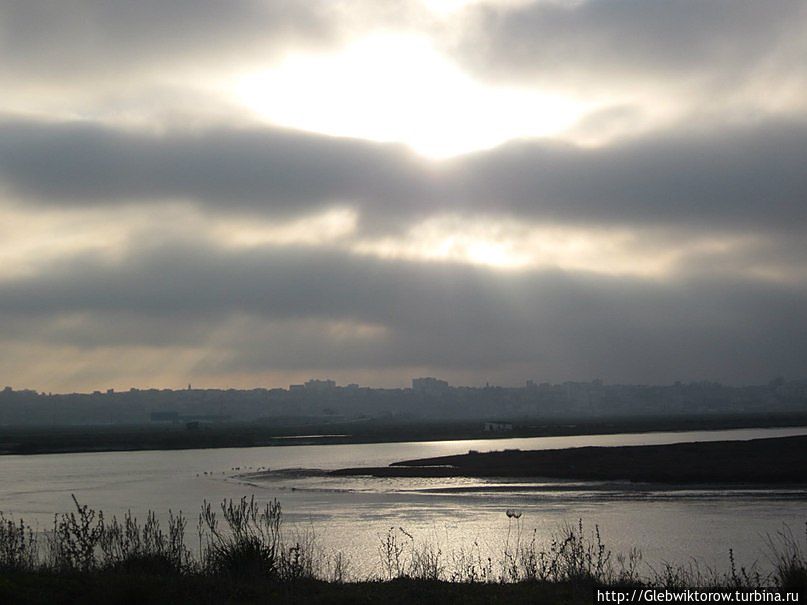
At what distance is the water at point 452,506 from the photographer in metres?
27.3

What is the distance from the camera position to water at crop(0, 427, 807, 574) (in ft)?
89.5

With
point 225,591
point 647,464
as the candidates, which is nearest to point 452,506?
point 647,464

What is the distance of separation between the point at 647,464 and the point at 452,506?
25.7m

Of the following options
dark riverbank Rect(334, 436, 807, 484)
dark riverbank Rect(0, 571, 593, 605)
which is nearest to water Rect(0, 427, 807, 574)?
dark riverbank Rect(334, 436, 807, 484)

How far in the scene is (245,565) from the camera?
1570 cm

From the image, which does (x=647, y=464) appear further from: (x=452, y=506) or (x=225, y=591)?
(x=225, y=591)

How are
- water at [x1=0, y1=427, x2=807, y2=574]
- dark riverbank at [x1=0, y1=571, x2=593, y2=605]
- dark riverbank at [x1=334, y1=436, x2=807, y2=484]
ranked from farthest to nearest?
dark riverbank at [x1=334, y1=436, x2=807, y2=484] < water at [x1=0, y1=427, x2=807, y2=574] < dark riverbank at [x1=0, y1=571, x2=593, y2=605]

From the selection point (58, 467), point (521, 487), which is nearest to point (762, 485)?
point (521, 487)

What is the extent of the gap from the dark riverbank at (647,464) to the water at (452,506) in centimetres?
450

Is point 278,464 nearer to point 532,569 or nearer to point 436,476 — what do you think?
point 436,476

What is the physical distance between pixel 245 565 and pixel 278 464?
63869 millimetres

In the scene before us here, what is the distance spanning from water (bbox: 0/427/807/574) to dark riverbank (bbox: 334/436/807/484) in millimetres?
4500

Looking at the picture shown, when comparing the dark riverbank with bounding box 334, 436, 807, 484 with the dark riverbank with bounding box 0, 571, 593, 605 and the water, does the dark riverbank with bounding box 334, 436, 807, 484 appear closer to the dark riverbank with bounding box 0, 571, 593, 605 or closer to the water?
the water

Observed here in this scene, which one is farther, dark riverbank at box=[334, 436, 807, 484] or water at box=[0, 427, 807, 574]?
dark riverbank at box=[334, 436, 807, 484]
